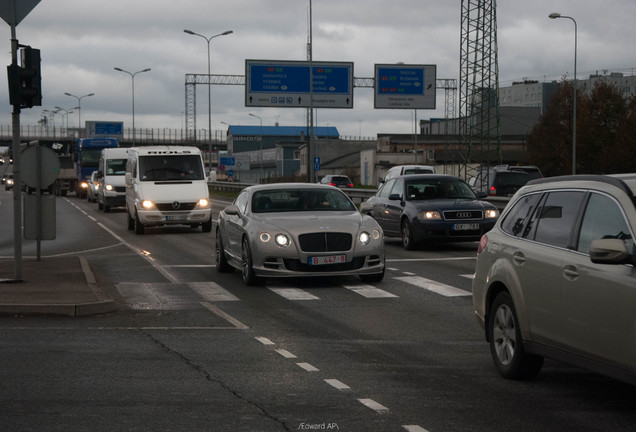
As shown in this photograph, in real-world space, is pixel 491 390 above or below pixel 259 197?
below

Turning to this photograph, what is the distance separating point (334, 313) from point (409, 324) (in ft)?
3.92

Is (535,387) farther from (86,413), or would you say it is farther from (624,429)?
(86,413)

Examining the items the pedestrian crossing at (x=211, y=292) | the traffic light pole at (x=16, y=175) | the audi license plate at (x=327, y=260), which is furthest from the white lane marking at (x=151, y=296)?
the audi license plate at (x=327, y=260)

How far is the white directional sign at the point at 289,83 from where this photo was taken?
51.8 m

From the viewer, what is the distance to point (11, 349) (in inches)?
362

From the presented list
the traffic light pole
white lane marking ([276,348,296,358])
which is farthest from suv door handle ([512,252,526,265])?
the traffic light pole

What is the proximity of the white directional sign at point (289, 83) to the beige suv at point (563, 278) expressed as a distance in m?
43.9

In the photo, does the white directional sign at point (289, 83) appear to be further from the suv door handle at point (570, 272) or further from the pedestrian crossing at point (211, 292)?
the suv door handle at point (570, 272)

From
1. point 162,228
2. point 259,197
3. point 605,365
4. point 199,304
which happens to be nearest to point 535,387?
point 605,365

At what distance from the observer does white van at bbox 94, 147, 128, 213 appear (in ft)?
137

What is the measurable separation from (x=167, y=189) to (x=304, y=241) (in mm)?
14272

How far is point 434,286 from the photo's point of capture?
14578mm

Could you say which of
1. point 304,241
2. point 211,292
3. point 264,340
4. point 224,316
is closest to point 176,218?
point 211,292

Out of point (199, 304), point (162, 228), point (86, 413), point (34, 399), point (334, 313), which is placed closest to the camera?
point (86, 413)
